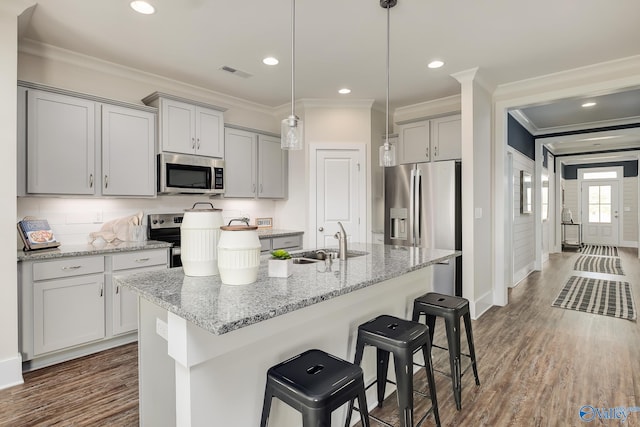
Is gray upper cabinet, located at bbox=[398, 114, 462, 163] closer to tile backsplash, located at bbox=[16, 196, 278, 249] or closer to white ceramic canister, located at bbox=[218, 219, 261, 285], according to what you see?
tile backsplash, located at bbox=[16, 196, 278, 249]

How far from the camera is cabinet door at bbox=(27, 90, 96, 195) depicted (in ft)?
9.04

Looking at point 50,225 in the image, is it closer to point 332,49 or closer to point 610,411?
point 332,49

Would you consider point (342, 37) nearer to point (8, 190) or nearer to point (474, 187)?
point (474, 187)

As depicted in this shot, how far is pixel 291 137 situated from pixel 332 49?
56.5 inches

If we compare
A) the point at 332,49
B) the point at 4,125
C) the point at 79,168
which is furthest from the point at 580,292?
the point at 4,125

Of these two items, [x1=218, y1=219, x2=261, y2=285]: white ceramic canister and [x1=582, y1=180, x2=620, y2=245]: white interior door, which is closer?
[x1=218, y1=219, x2=261, y2=285]: white ceramic canister

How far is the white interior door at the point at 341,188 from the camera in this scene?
4.63 metres

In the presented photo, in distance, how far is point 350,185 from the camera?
4637mm

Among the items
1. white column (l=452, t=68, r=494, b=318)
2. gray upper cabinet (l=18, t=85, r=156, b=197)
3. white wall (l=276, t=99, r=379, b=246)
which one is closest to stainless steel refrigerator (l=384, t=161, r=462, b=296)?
white column (l=452, t=68, r=494, b=318)

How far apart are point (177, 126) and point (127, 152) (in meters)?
0.58

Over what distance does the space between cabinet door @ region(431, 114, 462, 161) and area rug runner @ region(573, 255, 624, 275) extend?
4.36 meters

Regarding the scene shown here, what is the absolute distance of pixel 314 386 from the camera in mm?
1298

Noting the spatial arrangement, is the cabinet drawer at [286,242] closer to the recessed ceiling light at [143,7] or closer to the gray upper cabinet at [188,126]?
the gray upper cabinet at [188,126]

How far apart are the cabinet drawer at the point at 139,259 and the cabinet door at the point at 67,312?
6.7 inches
